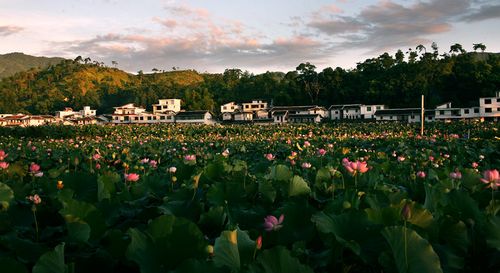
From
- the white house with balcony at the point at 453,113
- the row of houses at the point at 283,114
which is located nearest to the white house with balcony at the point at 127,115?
the row of houses at the point at 283,114

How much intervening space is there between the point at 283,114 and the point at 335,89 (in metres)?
19.3

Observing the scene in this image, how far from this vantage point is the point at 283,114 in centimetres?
7106

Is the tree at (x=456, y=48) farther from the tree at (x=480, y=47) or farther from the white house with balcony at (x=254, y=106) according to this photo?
the white house with balcony at (x=254, y=106)

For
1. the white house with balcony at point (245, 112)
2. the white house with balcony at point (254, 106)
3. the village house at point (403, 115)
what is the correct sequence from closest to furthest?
1. the village house at point (403, 115)
2. the white house with balcony at point (245, 112)
3. the white house with balcony at point (254, 106)

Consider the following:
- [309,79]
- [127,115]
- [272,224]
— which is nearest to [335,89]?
[309,79]

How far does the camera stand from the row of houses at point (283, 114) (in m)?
61.6

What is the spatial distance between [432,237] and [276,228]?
1.84ft

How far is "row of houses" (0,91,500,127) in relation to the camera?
202ft

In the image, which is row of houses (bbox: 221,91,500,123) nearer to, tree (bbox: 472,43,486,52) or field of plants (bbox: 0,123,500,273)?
tree (bbox: 472,43,486,52)

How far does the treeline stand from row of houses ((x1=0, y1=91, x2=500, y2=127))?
625cm

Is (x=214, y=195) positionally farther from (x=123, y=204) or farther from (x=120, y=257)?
(x=120, y=257)

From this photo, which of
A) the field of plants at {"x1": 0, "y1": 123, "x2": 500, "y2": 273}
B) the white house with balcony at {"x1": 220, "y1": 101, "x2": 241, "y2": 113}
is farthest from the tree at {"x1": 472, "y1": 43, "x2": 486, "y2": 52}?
the field of plants at {"x1": 0, "y1": 123, "x2": 500, "y2": 273}

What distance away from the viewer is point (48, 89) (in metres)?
130

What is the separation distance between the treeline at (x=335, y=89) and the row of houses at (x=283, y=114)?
6247 mm
